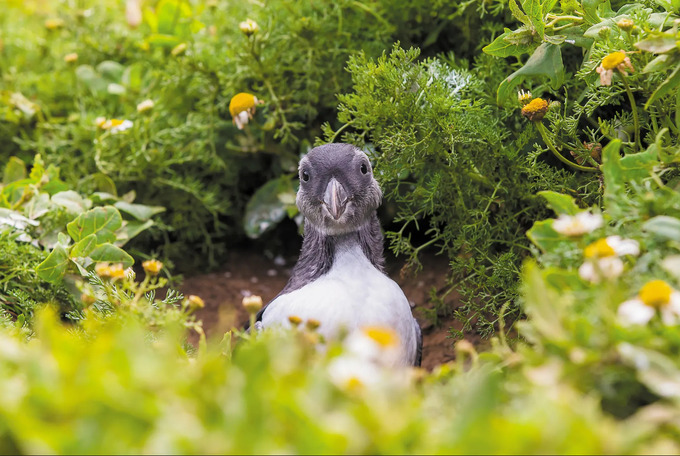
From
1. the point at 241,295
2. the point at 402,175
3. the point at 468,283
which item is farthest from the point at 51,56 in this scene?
the point at 468,283

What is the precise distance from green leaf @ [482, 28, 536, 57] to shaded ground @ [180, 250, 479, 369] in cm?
114

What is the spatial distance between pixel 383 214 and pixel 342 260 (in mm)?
1274

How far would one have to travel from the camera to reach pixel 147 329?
254 centimetres

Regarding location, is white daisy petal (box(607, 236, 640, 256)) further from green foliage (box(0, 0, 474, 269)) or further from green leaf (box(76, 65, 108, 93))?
green leaf (box(76, 65, 108, 93))

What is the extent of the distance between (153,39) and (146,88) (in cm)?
29

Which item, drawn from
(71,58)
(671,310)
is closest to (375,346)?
(671,310)

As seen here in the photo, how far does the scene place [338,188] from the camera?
2.86 meters

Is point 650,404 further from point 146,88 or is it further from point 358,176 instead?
point 146,88

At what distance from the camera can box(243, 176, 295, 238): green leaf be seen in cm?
417

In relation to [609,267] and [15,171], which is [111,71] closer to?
[15,171]

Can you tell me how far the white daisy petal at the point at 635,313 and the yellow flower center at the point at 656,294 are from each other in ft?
0.05

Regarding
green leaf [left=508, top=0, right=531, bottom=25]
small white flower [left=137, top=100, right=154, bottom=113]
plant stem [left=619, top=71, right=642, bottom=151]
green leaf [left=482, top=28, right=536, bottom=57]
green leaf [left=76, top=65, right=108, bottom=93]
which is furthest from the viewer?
green leaf [left=76, top=65, right=108, bottom=93]

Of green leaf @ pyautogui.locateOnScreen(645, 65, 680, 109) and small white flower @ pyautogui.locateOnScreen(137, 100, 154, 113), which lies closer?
green leaf @ pyautogui.locateOnScreen(645, 65, 680, 109)

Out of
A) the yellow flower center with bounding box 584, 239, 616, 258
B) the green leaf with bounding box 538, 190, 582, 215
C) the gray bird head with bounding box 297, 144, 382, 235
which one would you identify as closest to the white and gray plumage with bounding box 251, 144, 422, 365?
the gray bird head with bounding box 297, 144, 382, 235
